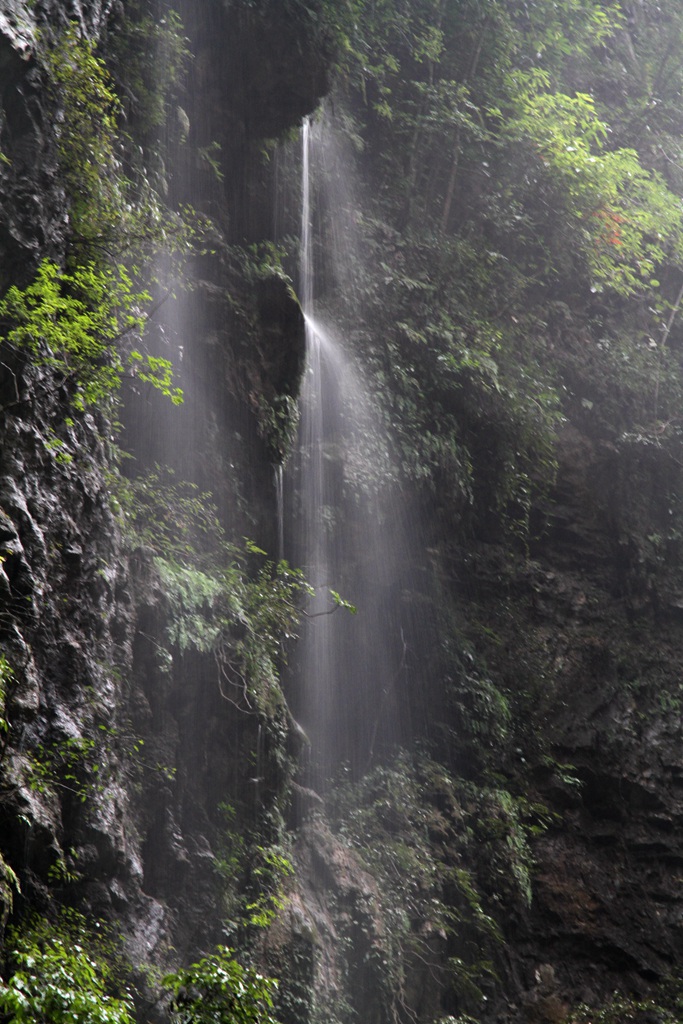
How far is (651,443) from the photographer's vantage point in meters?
13.1

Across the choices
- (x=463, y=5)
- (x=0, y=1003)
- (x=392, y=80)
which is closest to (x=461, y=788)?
(x=0, y=1003)

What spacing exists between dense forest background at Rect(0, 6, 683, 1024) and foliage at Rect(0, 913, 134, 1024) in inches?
1.2

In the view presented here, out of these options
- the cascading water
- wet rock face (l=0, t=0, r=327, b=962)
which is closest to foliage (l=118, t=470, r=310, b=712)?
wet rock face (l=0, t=0, r=327, b=962)

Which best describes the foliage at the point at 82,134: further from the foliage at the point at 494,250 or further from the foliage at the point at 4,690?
the foliage at the point at 494,250

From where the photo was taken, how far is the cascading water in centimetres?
988

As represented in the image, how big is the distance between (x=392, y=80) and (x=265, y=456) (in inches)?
296

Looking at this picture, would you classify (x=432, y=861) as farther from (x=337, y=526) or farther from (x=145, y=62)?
(x=145, y=62)

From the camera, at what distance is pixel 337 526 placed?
10375mm

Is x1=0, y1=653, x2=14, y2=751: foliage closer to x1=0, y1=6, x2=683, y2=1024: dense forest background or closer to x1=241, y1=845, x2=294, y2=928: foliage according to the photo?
x1=0, y1=6, x2=683, y2=1024: dense forest background

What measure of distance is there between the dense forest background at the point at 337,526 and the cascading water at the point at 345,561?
52 mm

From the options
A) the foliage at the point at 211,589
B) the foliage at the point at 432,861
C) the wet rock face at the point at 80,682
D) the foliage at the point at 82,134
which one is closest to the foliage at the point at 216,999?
the wet rock face at the point at 80,682

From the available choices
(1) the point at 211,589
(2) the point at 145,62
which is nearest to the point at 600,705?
(1) the point at 211,589

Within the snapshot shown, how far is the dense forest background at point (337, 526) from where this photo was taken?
574cm

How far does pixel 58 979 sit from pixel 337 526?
22.5ft
